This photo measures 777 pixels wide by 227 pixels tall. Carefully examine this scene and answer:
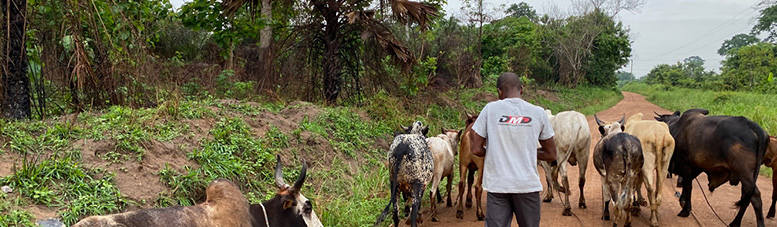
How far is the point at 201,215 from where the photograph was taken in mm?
3213

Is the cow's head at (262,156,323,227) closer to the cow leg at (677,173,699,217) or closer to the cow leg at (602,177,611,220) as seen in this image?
the cow leg at (602,177,611,220)

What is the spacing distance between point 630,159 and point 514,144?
2.54 meters

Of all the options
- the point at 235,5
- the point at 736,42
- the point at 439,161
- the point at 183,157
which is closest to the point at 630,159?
the point at 439,161

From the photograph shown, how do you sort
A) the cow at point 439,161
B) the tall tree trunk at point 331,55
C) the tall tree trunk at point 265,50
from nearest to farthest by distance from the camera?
the cow at point 439,161 < the tall tree trunk at point 331,55 < the tall tree trunk at point 265,50

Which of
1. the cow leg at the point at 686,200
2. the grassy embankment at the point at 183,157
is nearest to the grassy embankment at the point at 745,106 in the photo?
the cow leg at the point at 686,200

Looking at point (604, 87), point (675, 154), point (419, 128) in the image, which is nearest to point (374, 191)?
point (419, 128)

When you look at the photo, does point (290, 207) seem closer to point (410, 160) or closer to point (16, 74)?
point (410, 160)

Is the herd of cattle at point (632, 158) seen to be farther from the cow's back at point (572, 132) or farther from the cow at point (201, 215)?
the cow at point (201, 215)

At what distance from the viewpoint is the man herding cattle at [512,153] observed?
382 centimetres

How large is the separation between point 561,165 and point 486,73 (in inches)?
594

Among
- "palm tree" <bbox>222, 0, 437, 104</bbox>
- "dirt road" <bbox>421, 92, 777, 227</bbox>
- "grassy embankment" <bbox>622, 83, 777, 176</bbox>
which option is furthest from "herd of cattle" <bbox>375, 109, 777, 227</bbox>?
"palm tree" <bbox>222, 0, 437, 104</bbox>

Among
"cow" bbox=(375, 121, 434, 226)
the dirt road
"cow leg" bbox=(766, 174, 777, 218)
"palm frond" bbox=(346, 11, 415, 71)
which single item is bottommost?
the dirt road

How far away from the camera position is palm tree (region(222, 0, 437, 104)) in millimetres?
10602

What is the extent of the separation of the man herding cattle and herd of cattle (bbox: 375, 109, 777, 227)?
151 centimetres
